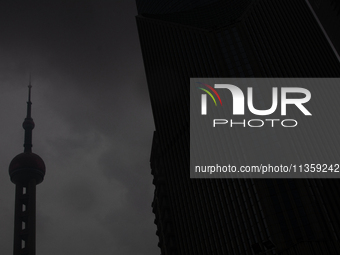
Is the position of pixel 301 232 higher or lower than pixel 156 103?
lower

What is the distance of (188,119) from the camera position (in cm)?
11350

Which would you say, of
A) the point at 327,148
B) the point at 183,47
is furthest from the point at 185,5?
the point at 327,148

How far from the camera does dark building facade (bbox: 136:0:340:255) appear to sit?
8200 centimetres

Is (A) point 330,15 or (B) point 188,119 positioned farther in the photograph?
(B) point 188,119

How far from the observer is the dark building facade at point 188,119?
3228 inches

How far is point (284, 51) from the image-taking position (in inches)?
4422

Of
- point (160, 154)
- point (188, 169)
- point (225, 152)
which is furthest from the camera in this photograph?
point (160, 154)

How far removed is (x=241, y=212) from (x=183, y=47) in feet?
183

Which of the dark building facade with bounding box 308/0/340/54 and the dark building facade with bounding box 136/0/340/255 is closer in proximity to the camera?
the dark building facade with bounding box 308/0/340/54

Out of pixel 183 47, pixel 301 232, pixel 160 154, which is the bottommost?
pixel 301 232

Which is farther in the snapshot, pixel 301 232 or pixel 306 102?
pixel 306 102

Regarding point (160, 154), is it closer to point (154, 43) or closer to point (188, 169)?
point (188, 169)

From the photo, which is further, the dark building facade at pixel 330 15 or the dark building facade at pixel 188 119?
the dark building facade at pixel 188 119

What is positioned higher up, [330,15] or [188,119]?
[188,119]
